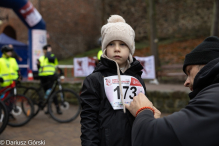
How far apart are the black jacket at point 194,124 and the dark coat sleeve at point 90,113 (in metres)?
0.71

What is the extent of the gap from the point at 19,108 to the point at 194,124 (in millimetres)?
5136

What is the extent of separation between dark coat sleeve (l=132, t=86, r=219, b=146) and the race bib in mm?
753

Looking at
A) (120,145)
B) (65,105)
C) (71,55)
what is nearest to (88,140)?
(120,145)

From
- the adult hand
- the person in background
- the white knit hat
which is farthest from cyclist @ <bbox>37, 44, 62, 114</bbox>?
the person in background

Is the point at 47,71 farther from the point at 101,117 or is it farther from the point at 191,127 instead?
the point at 191,127

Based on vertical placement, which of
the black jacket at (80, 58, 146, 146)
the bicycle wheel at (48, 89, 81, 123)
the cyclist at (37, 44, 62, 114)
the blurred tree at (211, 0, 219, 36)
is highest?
the blurred tree at (211, 0, 219, 36)

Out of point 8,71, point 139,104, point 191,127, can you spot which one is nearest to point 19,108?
point 8,71

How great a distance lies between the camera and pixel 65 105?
5.61m

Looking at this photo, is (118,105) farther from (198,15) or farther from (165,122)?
(198,15)

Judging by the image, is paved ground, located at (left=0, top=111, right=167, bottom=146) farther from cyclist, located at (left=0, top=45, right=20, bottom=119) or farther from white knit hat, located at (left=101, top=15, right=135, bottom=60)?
white knit hat, located at (left=101, top=15, right=135, bottom=60)

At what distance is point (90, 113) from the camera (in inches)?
67.2

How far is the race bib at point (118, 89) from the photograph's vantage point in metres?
1.70

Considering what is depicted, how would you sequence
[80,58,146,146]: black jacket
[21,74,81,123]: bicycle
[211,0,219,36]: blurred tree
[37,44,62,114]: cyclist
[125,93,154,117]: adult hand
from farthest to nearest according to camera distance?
[211,0,219,36]: blurred tree → [37,44,62,114]: cyclist → [21,74,81,123]: bicycle → [80,58,146,146]: black jacket → [125,93,154,117]: adult hand

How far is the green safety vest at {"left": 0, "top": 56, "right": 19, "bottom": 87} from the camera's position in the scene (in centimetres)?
529
